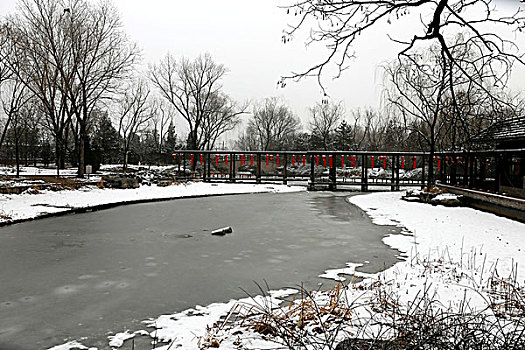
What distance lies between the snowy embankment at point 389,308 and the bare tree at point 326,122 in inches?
1570

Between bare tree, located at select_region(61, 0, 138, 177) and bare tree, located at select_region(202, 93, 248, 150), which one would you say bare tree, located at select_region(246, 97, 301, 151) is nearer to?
bare tree, located at select_region(202, 93, 248, 150)

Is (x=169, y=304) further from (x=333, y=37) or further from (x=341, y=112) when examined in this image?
(x=341, y=112)

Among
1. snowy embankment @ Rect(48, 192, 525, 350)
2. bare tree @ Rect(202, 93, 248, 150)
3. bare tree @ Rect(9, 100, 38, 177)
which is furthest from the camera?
bare tree @ Rect(202, 93, 248, 150)

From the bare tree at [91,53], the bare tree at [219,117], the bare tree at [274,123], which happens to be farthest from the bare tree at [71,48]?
the bare tree at [274,123]

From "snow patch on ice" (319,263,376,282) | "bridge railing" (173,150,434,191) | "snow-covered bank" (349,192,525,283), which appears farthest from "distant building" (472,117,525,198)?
"snow patch on ice" (319,263,376,282)

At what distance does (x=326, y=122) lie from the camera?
161ft

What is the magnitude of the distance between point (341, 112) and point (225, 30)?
45924mm

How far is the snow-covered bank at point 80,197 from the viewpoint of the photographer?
12258mm

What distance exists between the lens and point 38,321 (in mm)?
4441

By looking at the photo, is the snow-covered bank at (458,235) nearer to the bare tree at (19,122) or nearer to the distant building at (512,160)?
the distant building at (512,160)

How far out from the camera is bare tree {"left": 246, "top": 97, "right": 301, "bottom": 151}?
52688 millimetres

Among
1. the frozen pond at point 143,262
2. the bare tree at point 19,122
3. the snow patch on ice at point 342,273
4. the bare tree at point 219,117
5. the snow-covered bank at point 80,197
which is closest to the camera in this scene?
the frozen pond at point 143,262

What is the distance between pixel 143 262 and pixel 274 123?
4718 centimetres

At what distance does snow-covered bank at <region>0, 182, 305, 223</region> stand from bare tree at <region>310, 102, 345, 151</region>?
84.8 ft
